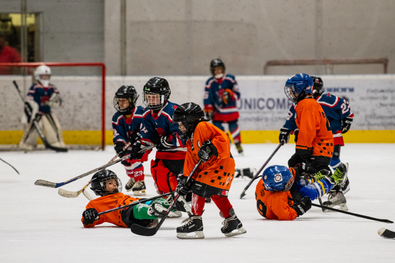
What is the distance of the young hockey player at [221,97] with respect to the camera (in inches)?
391

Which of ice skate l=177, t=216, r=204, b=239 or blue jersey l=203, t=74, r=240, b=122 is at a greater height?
blue jersey l=203, t=74, r=240, b=122

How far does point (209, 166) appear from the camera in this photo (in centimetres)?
389

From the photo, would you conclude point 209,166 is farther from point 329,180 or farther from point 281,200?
point 329,180

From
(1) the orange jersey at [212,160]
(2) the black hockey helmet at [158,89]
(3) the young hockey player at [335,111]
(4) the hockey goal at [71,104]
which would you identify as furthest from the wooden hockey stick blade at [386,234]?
(4) the hockey goal at [71,104]

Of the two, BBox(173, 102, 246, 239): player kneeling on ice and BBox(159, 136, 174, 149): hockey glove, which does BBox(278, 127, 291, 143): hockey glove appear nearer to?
BBox(159, 136, 174, 149): hockey glove

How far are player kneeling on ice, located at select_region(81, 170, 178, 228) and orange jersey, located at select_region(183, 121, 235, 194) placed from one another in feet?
1.00

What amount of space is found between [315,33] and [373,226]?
945cm

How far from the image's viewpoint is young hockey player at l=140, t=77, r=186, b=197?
4.95 m

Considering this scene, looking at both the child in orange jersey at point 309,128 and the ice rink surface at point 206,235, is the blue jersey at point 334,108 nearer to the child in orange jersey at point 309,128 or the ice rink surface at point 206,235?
the ice rink surface at point 206,235

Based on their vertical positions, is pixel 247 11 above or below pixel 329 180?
above

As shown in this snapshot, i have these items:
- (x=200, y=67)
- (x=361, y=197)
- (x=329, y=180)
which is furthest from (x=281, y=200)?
(x=200, y=67)

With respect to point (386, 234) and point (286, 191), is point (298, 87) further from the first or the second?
point (386, 234)

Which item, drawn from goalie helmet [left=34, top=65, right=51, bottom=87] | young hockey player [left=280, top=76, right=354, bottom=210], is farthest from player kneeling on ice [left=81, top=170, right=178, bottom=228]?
goalie helmet [left=34, top=65, right=51, bottom=87]

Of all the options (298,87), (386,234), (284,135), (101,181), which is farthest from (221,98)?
(386,234)
